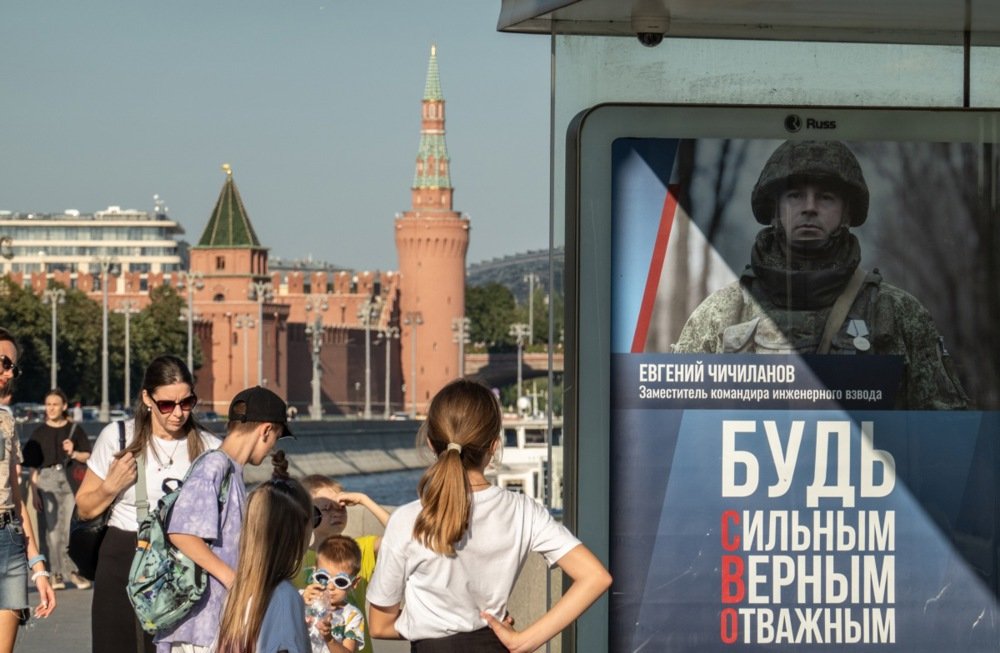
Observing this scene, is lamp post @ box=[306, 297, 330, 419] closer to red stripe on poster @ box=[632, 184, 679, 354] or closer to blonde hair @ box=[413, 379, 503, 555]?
red stripe on poster @ box=[632, 184, 679, 354]

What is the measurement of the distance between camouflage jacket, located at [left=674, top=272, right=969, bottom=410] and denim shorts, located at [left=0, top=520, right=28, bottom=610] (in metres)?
2.03

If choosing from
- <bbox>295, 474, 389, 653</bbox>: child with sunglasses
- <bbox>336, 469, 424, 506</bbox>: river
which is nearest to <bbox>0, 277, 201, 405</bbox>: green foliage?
<bbox>336, 469, 424, 506</bbox>: river

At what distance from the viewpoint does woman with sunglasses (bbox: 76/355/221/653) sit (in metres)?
4.20

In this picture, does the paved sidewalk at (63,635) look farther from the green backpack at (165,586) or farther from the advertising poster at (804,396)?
the advertising poster at (804,396)

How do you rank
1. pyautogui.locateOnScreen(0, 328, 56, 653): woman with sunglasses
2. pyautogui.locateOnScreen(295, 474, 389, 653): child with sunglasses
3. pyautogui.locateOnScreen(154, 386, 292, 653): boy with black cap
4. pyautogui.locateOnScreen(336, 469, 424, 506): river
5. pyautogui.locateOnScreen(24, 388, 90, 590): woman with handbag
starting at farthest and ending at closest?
pyautogui.locateOnScreen(336, 469, 424, 506): river, pyautogui.locateOnScreen(24, 388, 90, 590): woman with handbag, pyautogui.locateOnScreen(0, 328, 56, 653): woman with sunglasses, pyautogui.locateOnScreen(295, 474, 389, 653): child with sunglasses, pyautogui.locateOnScreen(154, 386, 292, 653): boy with black cap

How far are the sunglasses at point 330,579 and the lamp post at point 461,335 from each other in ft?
279

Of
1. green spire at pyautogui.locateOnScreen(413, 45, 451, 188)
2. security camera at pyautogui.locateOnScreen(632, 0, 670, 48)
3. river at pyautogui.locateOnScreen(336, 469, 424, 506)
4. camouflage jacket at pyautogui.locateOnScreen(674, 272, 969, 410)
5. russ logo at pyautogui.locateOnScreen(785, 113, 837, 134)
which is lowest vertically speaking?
river at pyautogui.locateOnScreen(336, 469, 424, 506)

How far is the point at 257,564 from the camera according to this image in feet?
10.4

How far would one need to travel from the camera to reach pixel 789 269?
336cm

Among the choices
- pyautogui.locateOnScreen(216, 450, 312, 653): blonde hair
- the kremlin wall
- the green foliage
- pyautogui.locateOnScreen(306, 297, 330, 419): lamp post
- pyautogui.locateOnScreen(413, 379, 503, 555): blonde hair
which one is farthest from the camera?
the kremlin wall

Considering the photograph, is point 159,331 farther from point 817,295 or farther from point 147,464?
point 817,295

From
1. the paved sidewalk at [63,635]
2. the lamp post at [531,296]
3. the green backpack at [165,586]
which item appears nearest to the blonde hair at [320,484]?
the green backpack at [165,586]

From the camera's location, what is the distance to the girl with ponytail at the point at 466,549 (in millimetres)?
2846

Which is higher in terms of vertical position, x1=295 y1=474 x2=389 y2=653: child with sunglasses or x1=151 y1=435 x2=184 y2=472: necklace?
x1=151 y1=435 x2=184 y2=472: necklace
